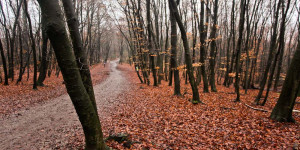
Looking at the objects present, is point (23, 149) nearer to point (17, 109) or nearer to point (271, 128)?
point (17, 109)

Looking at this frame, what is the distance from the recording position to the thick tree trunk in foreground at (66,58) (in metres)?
2.36

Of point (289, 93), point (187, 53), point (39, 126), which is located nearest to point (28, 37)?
point (39, 126)

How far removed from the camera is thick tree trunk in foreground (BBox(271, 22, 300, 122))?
5.19 meters

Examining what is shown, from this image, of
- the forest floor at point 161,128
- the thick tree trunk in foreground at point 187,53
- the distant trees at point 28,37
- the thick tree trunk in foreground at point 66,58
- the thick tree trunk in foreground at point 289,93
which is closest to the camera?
the thick tree trunk in foreground at point 66,58

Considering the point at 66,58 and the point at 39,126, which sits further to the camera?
the point at 39,126

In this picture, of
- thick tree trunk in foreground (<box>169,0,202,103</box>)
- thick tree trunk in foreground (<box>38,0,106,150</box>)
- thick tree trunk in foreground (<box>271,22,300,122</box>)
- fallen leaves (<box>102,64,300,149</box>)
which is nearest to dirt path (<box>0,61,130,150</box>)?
fallen leaves (<box>102,64,300,149</box>)

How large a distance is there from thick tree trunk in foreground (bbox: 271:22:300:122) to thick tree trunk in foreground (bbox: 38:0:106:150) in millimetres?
6701

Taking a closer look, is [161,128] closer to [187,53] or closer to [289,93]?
[187,53]

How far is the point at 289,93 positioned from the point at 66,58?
725 cm

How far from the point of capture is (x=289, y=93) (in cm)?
540


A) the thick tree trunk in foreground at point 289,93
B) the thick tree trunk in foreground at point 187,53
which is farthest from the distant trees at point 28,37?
the thick tree trunk in foreground at point 289,93

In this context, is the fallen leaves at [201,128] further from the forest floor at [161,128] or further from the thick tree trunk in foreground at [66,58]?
the thick tree trunk in foreground at [66,58]

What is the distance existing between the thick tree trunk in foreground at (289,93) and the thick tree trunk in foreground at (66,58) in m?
6.70

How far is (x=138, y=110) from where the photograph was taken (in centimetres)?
813
